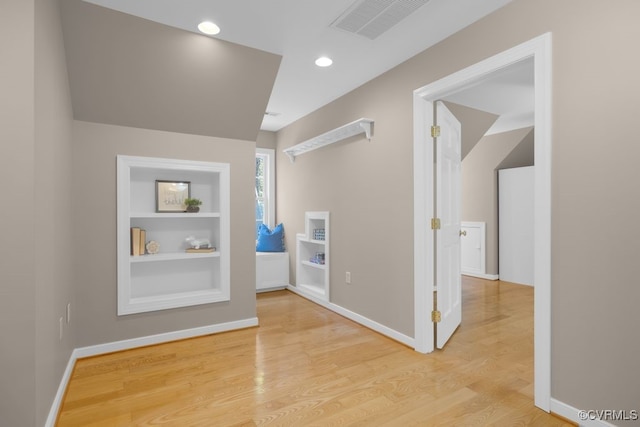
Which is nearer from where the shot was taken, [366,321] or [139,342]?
[139,342]

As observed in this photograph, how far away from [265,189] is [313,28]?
3.24m

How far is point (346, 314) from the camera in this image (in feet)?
12.2

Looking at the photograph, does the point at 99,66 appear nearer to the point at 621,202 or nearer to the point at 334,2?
the point at 334,2

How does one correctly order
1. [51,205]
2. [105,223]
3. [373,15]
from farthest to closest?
[105,223]
[373,15]
[51,205]

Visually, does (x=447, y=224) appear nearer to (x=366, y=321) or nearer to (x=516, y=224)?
(x=366, y=321)

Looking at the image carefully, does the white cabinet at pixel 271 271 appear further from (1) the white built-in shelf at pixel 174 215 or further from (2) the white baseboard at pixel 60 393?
(2) the white baseboard at pixel 60 393

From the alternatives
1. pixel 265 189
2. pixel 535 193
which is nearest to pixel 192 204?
pixel 265 189

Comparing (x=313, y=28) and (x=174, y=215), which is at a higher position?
(x=313, y=28)

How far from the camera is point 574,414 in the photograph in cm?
182

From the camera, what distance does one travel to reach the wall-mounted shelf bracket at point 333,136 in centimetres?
330

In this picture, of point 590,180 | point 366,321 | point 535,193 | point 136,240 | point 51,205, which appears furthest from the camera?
point 366,321

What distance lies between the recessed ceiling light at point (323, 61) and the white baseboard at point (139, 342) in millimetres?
2511

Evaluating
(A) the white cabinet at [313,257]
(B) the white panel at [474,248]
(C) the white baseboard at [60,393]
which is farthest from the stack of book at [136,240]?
(B) the white panel at [474,248]

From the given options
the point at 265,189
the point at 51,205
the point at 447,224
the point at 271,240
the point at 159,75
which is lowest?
the point at 271,240
